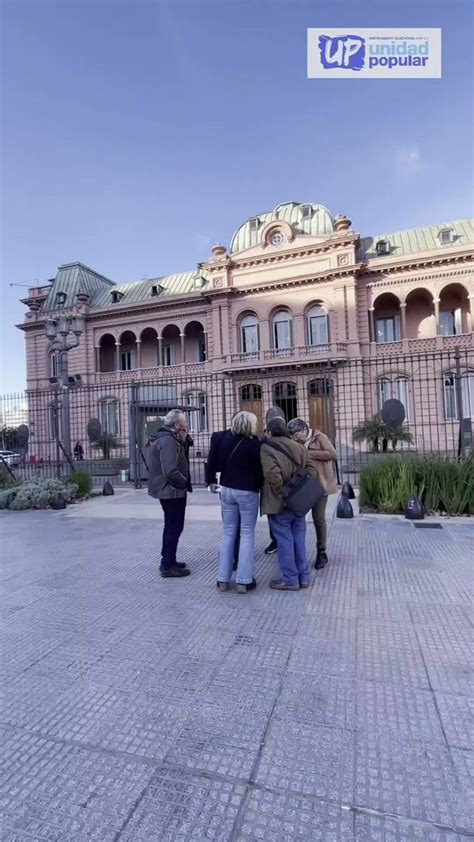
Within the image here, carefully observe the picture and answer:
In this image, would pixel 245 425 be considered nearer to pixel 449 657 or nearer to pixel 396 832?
pixel 449 657

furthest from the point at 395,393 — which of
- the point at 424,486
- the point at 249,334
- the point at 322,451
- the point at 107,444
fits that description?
the point at 322,451

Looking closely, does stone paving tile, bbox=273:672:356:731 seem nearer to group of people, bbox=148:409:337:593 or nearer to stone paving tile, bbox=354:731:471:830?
stone paving tile, bbox=354:731:471:830

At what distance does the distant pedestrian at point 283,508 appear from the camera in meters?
4.09

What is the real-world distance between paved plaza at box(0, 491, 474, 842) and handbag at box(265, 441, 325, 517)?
0.84 metres

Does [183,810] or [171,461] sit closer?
[183,810]

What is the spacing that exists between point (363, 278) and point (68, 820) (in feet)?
88.6

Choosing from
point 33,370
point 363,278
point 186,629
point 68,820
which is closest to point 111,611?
point 186,629

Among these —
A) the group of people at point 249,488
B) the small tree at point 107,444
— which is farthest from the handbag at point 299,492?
the small tree at point 107,444

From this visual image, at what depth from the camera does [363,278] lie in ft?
83.1

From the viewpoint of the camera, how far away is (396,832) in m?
→ 1.67

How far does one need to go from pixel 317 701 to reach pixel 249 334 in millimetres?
26712

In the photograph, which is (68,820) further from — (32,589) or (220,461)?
(32,589)

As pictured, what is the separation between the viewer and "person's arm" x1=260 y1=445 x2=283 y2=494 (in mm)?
4055

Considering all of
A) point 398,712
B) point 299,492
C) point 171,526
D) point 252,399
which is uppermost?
point 252,399
